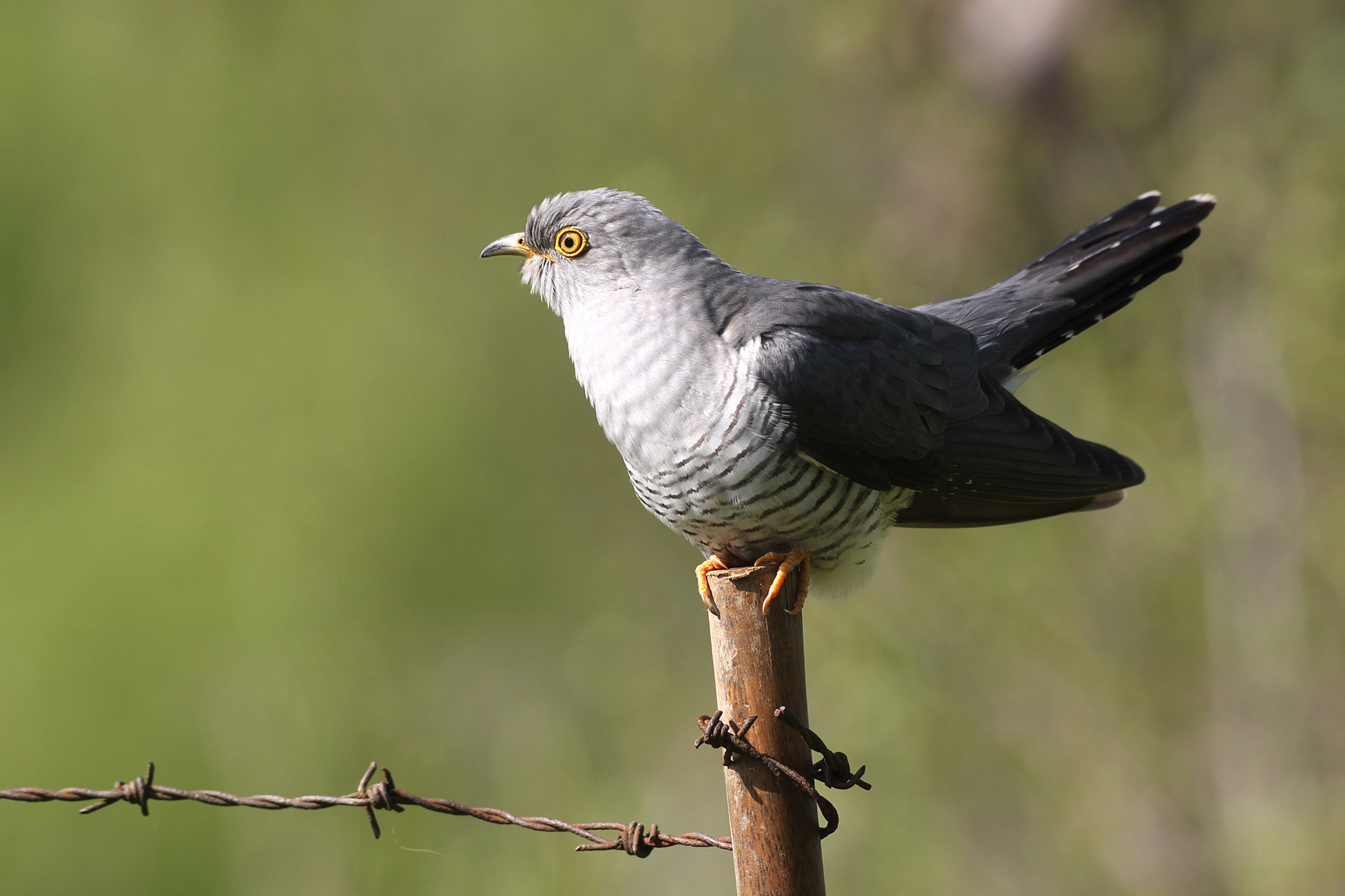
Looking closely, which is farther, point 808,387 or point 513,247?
point 513,247

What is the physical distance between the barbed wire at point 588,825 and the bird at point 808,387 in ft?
0.78

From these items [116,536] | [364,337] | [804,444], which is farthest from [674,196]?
[116,536]

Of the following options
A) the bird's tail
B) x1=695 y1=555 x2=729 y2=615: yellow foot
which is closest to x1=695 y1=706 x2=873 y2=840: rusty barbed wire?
x1=695 y1=555 x2=729 y2=615: yellow foot

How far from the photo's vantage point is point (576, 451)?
25.1 ft

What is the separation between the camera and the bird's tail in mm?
2656

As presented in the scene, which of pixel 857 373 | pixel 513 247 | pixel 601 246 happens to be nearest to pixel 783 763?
pixel 857 373

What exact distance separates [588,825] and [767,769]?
0.35 meters

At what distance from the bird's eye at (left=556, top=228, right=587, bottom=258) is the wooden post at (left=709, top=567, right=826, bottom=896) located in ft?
3.39

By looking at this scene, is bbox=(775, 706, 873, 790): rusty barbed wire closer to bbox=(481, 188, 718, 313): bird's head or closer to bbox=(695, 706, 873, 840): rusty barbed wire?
bbox=(695, 706, 873, 840): rusty barbed wire

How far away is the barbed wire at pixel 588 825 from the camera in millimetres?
1569

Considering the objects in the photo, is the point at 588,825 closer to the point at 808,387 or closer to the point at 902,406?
the point at 808,387

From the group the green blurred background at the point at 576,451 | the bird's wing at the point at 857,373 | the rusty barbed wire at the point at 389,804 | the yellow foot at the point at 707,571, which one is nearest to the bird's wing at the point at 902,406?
the bird's wing at the point at 857,373

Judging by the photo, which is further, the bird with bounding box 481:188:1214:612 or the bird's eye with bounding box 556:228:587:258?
the bird's eye with bounding box 556:228:587:258

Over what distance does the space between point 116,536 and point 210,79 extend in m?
4.68
